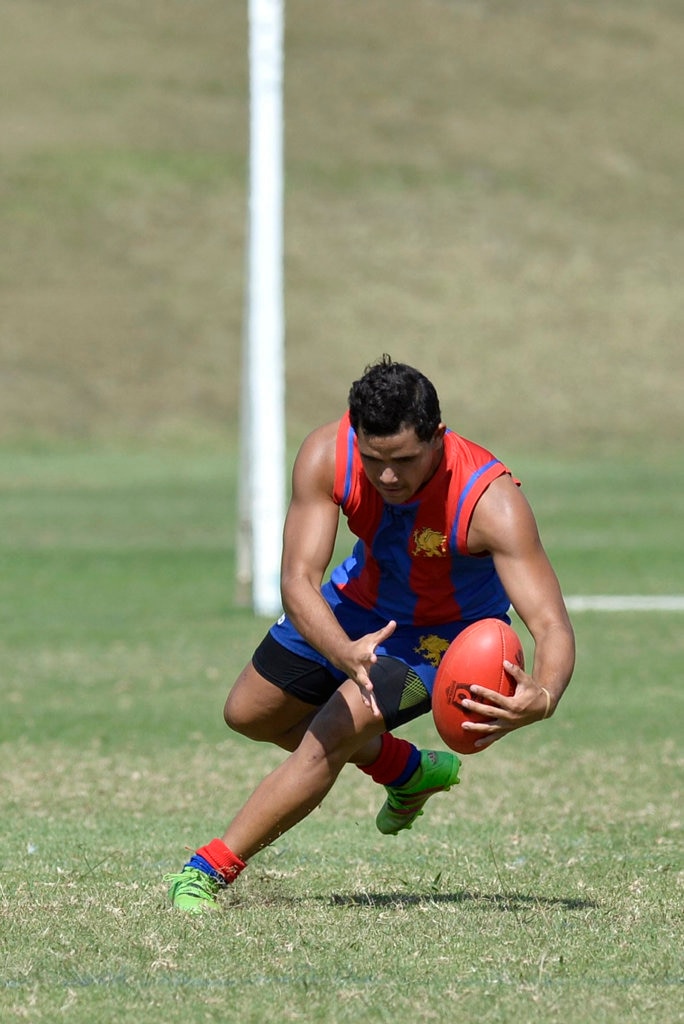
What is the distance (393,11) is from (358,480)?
75.6m

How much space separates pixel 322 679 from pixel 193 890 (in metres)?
0.96

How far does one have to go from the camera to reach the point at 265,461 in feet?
56.7

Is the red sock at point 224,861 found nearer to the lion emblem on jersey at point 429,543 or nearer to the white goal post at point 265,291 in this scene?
the lion emblem on jersey at point 429,543

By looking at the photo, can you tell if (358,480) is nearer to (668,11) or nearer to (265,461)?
(265,461)

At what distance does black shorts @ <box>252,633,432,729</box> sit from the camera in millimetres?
6234

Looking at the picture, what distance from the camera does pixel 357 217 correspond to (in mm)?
64250

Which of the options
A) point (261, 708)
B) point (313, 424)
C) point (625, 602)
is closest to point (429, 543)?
point (261, 708)

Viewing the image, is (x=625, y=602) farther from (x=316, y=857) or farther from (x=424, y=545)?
(x=424, y=545)

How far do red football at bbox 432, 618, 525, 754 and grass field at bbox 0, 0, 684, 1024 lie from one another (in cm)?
68

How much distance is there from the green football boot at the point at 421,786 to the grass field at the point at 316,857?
0.81 ft

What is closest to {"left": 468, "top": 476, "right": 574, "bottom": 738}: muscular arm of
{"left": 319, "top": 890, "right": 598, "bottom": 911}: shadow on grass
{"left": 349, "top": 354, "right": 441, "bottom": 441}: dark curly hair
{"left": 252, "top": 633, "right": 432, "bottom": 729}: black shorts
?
{"left": 349, "top": 354, "right": 441, "bottom": 441}: dark curly hair


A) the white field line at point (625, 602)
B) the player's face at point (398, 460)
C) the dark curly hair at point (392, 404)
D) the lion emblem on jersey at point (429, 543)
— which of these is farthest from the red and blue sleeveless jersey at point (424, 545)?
the white field line at point (625, 602)

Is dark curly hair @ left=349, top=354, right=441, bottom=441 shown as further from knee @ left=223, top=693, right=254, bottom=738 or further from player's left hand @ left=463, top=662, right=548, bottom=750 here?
knee @ left=223, top=693, right=254, bottom=738

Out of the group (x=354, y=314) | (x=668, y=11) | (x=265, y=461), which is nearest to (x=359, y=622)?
(x=265, y=461)
